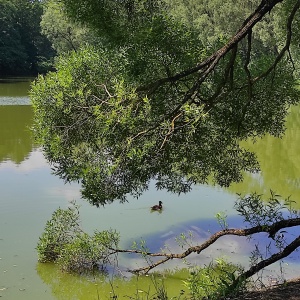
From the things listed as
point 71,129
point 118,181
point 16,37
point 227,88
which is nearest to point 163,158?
point 118,181

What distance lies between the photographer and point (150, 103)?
4691 millimetres

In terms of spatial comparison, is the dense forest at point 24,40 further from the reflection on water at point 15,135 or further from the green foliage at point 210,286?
the green foliage at point 210,286

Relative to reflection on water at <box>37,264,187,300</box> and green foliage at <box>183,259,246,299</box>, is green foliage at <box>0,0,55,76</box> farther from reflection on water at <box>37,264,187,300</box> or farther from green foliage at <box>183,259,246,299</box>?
green foliage at <box>183,259,246,299</box>

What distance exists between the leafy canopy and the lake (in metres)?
1.03

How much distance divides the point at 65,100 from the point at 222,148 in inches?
79.0

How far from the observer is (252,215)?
431 cm

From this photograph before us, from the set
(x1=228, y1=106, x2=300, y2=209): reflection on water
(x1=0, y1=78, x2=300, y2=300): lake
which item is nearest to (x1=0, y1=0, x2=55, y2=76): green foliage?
(x1=228, y1=106, x2=300, y2=209): reflection on water

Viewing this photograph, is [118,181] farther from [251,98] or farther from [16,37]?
[16,37]

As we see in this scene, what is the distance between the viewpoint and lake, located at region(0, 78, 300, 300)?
594 centimetres

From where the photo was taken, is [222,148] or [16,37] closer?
[222,148]

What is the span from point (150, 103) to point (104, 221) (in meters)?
3.69

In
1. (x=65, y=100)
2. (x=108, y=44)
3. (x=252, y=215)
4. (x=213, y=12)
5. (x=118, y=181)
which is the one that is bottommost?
(x=252, y=215)

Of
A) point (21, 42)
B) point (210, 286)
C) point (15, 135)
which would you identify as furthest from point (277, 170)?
point (21, 42)

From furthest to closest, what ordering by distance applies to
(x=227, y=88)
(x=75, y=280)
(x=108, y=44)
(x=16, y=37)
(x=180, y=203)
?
(x=16, y=37) → (x=180, y=203) → (x=75, y=280) → (x=108, y=44) → (x=227, y=88)
